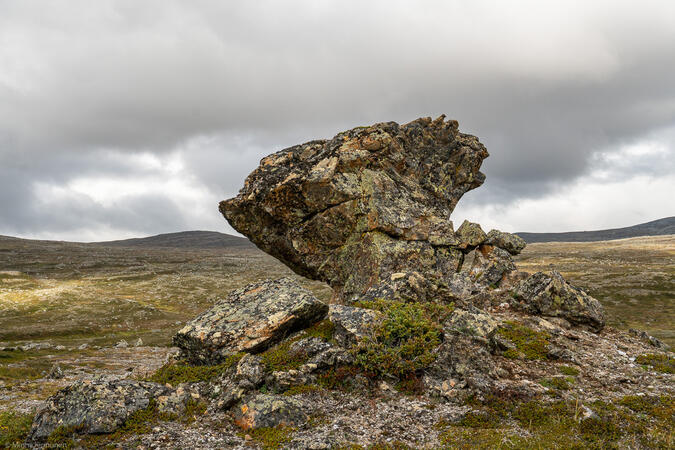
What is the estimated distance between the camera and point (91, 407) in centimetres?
1381

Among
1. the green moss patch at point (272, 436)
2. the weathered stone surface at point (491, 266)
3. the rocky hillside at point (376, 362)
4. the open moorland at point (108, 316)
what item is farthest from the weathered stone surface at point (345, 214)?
the green moss patch at point (272, 436)

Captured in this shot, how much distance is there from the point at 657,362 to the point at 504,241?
54.3 ft

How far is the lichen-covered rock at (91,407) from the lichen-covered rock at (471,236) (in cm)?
2725

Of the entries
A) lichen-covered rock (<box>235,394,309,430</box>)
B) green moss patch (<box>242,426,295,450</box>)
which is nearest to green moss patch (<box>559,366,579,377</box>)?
lichen-covered rock (<box>235,394,309,430</box>)

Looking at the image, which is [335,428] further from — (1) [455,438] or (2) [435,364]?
(2) [435,364]

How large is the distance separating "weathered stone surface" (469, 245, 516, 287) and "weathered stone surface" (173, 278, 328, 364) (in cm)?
1763

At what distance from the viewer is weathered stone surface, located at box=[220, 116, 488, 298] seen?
31469mm

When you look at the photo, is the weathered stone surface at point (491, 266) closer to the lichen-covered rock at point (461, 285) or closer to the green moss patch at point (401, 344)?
the lichen-covered rock at point (461, 285)

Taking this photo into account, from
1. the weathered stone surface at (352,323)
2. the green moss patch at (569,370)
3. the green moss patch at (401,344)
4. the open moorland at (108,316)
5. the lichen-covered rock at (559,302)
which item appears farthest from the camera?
the open moorland at (108,316)

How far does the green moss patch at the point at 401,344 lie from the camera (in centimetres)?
1670

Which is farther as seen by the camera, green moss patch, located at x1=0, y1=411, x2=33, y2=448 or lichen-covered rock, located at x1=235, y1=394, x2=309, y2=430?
lichen-covered rock, located at x1=235, y1=394, x2=309, y2=430

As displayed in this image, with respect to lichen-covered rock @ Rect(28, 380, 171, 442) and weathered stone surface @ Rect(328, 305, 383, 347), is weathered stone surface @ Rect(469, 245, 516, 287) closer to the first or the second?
weathered stone surface @ Rect(328, 305, 383, 347)

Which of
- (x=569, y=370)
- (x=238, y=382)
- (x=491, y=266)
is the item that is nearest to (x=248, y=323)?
(x=238, y=382)

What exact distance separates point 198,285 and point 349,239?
15389cm
